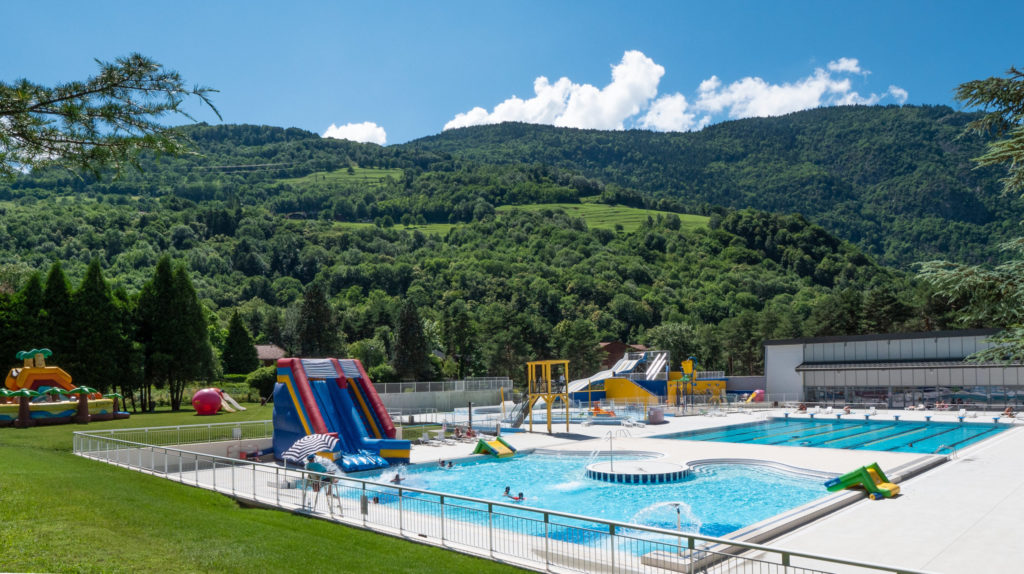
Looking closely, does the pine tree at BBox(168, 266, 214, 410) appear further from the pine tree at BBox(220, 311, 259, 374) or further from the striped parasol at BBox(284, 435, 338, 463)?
the pine tree at BBox(220, 311, 259, 374)

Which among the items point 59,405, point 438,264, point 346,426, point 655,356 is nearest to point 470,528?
point 346,426

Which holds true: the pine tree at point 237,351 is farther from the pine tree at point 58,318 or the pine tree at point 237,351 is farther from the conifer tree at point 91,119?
the conifer tree at point 91,119

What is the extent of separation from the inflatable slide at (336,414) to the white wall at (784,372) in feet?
109

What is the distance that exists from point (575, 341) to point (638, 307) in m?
37.6

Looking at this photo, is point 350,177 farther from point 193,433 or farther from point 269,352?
point 193,433

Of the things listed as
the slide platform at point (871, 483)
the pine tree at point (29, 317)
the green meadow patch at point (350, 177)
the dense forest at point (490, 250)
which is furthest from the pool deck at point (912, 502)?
the green meadow patch at point (350, 177)

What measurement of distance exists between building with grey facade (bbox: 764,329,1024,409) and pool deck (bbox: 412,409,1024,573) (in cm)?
1290

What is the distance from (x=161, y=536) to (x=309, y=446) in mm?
10399

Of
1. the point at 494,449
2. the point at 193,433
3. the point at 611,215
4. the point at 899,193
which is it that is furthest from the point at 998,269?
the point at 899,193

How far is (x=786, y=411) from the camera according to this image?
39.9 meters

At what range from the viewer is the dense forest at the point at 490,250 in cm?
6150

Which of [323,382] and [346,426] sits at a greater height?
[323,382]

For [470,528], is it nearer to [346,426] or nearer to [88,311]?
[346,426]

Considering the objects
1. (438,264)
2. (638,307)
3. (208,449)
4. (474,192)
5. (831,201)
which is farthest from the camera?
(831,201)
